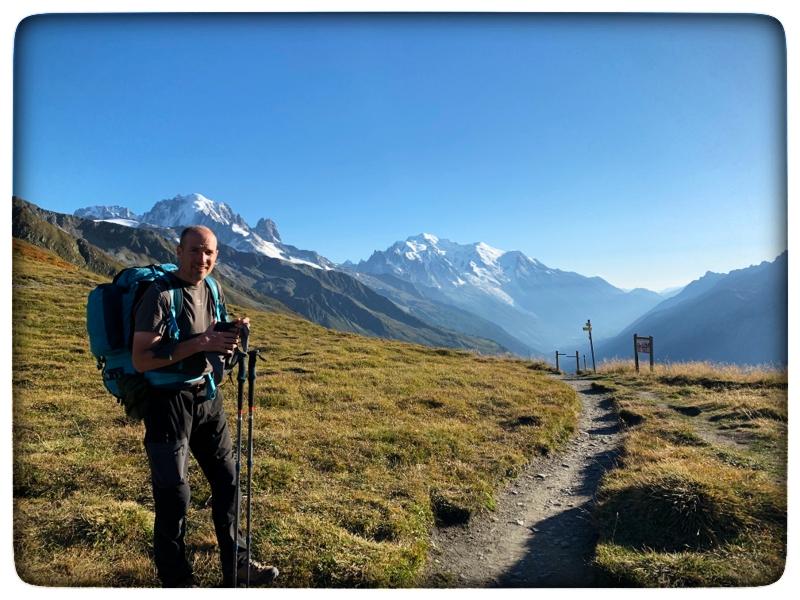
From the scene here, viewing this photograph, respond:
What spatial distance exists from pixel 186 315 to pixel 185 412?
3.10 ft

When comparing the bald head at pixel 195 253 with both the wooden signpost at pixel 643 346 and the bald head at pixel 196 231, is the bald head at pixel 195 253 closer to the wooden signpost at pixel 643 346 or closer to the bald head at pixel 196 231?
the bald head at pixel 196 231

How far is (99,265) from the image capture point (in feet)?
529

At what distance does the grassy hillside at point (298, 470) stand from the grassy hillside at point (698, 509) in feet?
6.98

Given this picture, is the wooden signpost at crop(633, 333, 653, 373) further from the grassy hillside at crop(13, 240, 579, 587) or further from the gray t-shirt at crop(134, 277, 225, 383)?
the gray t-shirt at crop(134, 277, 225, 383)

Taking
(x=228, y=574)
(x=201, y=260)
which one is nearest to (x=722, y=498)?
(x=228, y=574)

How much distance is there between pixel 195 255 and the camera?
4.48 m

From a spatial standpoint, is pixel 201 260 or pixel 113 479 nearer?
pixel 201 260

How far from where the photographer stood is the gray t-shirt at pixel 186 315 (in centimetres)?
411

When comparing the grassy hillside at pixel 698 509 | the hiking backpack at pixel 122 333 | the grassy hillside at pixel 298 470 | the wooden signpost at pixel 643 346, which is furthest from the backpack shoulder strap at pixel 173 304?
the wooden signpost at pixel 643 346

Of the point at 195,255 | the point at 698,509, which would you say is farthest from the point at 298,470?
the point at 698,509

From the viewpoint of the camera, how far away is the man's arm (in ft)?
13.3

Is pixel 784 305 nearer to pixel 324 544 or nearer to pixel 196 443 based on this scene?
pixel 324 544

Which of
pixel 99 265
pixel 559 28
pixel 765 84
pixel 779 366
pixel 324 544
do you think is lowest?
pixel 324 544

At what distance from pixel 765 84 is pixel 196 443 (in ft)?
29.5
